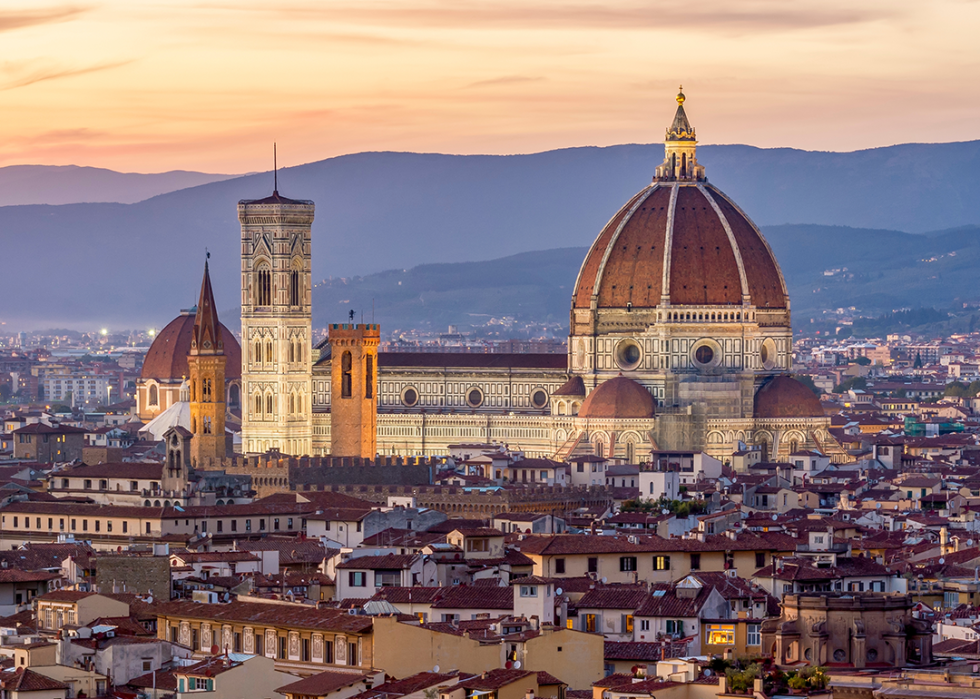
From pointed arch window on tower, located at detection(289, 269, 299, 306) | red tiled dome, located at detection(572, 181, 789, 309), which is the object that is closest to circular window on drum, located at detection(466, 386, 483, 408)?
red tiled dome, located at detection(572, 181, 789, 309)

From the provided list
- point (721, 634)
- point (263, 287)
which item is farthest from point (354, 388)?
point (721, 634)

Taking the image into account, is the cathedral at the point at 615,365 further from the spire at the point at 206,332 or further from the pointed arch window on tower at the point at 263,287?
the spire at the point at 206,332

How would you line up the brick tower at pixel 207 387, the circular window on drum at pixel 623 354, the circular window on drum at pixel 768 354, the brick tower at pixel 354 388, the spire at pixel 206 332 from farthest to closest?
the circular window on drum at pixel 768 354
the circular window on drum at pixel 623 354
the brick tower at pixel 354 388
the spire at pixel 206 332
the brick tower at pixel 207 387

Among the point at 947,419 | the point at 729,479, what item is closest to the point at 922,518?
the point at 729,479

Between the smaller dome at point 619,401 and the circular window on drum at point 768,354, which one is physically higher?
the circular window on drum at point 768,354

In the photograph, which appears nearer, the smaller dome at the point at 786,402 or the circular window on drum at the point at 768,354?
the smaller dome at the point at 786,402

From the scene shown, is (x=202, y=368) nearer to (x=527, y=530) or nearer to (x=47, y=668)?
(x=527, y=530)

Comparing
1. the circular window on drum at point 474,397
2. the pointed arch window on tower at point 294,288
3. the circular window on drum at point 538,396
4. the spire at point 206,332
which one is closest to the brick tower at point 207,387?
the spire at point 206,332

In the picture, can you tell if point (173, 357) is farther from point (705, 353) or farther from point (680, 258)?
point (705, 353)
